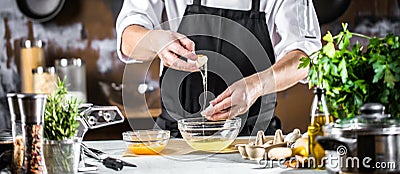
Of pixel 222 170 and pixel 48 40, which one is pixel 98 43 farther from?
pixel 222 170

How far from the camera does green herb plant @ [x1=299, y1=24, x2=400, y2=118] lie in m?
1.49

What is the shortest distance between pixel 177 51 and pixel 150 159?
555 mm

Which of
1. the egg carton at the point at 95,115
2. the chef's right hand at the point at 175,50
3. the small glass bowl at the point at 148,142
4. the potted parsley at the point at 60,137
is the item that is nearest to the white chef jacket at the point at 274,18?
the chef's right hand at the point at 175,50

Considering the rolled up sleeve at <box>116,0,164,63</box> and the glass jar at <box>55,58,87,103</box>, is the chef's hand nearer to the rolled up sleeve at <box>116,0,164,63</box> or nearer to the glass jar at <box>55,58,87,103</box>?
the rolled up sleeve at <box>116,0,164,63</box>

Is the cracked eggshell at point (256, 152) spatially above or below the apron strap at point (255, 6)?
below

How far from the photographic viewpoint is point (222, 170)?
5.42 feet

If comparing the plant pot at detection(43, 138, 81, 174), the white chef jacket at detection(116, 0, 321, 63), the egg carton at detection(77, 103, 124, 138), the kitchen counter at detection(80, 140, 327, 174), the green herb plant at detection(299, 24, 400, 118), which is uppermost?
the white chef jacket at detection(116, 0, 321, 63)

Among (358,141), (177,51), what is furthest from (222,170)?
(177,51)

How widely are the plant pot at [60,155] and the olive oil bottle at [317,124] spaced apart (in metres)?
0.54

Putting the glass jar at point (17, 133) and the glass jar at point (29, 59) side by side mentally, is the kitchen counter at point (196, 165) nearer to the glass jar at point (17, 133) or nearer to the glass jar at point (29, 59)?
the glass jar at point (17, 133)

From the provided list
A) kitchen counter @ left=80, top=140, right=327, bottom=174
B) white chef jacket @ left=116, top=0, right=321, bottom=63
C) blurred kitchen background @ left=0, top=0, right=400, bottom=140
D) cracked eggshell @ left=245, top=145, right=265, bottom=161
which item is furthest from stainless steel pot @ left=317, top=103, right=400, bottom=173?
blurred kitchen background @ left=0, top=0, right=400, bottom=140

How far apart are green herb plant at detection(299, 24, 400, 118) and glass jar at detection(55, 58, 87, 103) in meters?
2.08

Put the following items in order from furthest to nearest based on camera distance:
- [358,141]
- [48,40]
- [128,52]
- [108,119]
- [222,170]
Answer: [48,40] → [128,52] → [108,119] → [222,170] → [358,141]

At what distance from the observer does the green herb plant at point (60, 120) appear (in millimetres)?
1493
